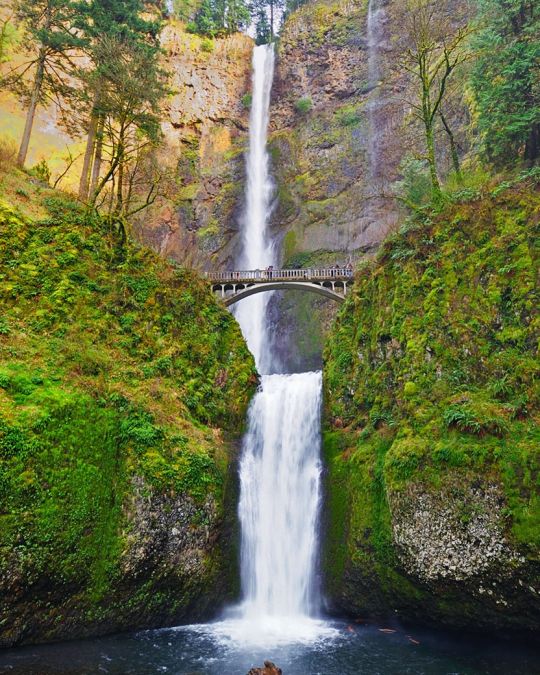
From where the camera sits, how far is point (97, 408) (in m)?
11.3

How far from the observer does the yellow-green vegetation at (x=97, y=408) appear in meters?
9.40

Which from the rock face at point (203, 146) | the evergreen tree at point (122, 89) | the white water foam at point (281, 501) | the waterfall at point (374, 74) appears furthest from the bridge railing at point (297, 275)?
the white water foam at point (281, 501)

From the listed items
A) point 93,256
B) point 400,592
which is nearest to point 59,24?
point 93,256

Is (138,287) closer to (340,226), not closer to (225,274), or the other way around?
(225,274)

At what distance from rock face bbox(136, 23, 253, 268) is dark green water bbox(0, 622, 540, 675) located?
26792mm

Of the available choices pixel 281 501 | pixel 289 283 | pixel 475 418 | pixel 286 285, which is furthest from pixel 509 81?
pixel 281 501

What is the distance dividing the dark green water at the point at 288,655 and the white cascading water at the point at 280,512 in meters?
0.83

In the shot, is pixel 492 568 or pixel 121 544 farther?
pixel 121 544

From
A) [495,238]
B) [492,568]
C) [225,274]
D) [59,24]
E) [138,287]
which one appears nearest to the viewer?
[492,568]

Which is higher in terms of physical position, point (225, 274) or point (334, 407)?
point (225, 274)

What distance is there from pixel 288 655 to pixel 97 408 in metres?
6.74

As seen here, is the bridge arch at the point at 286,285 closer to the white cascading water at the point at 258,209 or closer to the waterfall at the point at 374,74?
the white cascading water at the point at 258,209

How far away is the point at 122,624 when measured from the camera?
10375mm

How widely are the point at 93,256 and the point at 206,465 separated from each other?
24.2ft
